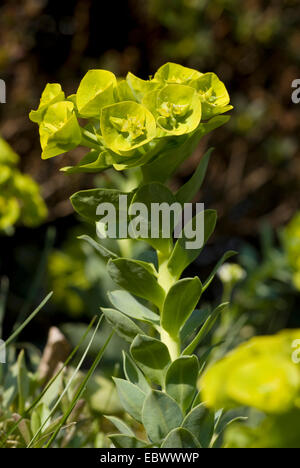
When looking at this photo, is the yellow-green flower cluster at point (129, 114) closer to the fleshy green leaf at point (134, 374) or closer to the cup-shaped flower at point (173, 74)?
the cup-shaped flower at point (173, 74)

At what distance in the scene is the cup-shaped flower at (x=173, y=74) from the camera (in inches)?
22.7

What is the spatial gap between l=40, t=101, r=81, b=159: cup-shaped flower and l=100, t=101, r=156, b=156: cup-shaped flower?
32mm

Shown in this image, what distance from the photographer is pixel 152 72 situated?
7.22ft

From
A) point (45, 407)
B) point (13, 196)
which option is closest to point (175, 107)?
point (45, 407)

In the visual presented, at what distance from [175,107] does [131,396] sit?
281 millimetres

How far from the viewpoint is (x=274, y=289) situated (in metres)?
1.54

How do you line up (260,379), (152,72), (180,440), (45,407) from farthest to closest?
(152,72) < (45,407) < (180,440) < (260,379)

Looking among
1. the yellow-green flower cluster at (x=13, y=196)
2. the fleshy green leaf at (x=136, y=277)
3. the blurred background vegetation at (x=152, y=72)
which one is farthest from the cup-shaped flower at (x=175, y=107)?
the blurred background vegetation at (x=152, y=72)

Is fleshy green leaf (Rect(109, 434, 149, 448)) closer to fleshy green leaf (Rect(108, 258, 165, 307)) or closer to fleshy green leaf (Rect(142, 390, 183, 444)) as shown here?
fleshy green leaf (Rect(142, 390, 183, 444))

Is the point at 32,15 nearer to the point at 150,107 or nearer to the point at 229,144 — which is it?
the point at 229,144

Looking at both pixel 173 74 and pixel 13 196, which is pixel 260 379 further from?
pixel 13 196

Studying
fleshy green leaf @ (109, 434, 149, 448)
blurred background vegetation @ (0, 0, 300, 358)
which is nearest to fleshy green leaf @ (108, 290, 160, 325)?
fleshy green leaf @ (109, 434, 149, 448)

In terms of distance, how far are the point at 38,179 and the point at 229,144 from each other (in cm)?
77
